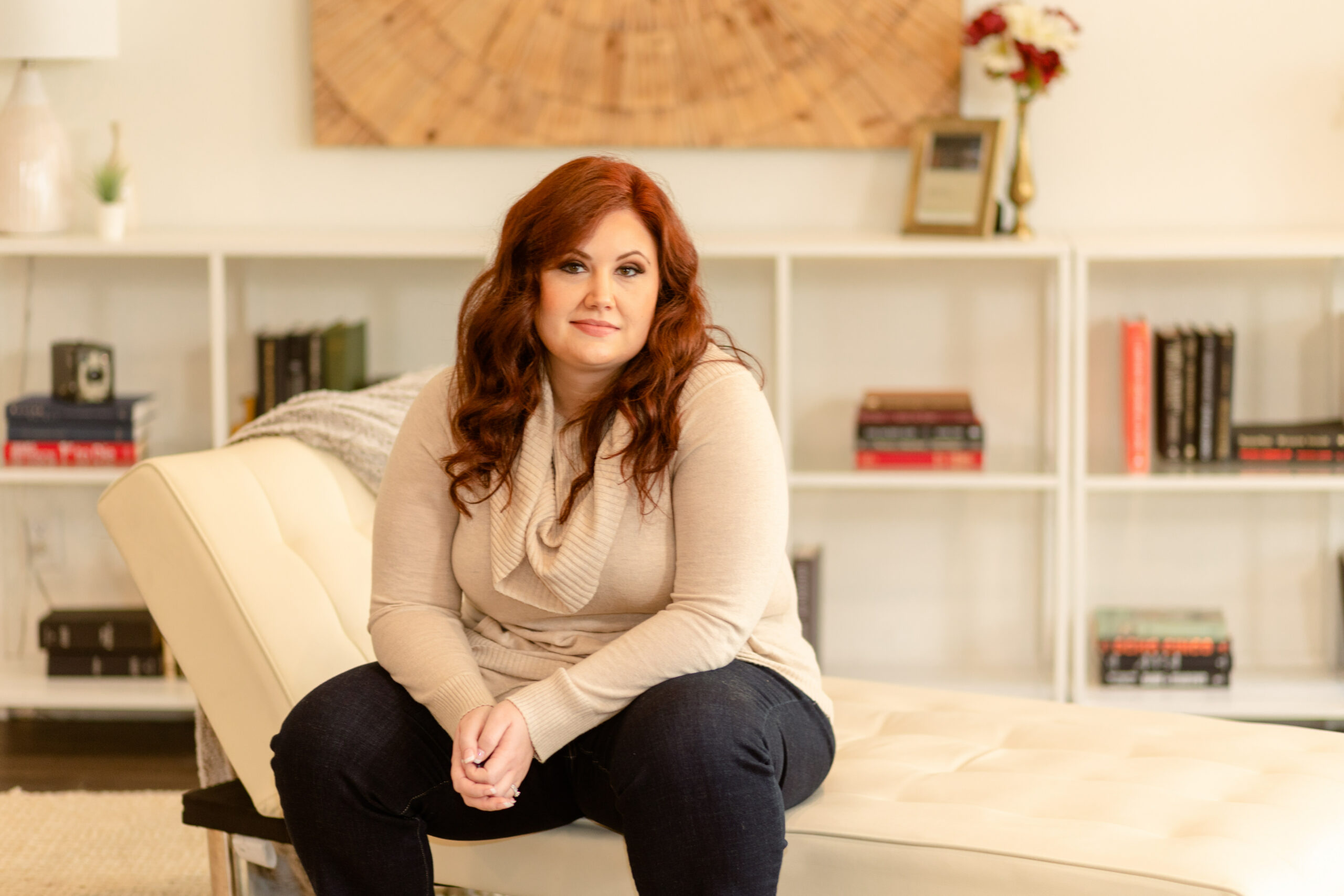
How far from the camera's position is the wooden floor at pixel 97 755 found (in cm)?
264

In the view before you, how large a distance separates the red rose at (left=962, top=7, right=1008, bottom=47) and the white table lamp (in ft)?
5.42

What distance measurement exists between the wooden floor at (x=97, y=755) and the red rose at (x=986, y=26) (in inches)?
79.1

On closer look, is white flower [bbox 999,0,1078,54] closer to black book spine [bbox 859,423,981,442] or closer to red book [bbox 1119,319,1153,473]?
red book [bbox 1119,319,1153,473]

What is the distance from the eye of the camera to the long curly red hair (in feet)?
4.99

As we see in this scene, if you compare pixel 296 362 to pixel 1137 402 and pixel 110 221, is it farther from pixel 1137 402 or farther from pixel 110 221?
pixel 1137 402

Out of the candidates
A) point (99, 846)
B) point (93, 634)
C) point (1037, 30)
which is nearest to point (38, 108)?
point (93, 634)

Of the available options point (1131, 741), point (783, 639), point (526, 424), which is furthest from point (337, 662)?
point (1131, 741)

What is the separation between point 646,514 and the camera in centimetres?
153

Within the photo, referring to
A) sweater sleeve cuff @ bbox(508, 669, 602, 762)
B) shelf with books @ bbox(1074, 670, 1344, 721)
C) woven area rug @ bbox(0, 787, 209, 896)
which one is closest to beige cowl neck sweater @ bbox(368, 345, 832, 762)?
sweater sleeve cuff @ bbox(508, 669, 602, 762)

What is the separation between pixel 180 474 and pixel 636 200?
624 millimetres

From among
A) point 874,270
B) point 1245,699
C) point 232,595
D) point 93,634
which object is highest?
point 874,270

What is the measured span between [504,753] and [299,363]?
1576mm

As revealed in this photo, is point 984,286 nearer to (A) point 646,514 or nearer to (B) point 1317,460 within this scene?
(B) point 1317,460

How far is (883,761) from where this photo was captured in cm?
167
